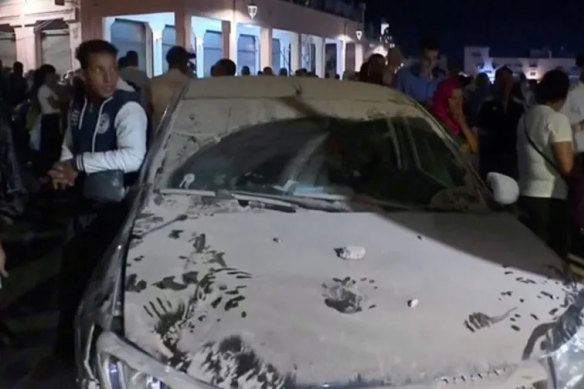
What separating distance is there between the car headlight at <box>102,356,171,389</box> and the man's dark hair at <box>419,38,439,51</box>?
524 centimetres

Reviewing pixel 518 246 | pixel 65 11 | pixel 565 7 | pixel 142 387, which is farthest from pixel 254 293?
pixel 565 7

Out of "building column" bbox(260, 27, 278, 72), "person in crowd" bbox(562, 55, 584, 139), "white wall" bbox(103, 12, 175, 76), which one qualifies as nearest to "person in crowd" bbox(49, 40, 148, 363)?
"person in crowd" bbox(562, 55, 584, 139)

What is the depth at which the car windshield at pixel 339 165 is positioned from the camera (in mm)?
3875

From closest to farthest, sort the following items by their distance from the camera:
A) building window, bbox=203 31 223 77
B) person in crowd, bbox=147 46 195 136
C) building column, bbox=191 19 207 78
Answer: person in crowd, bbox=147 46 195 136 < building column, bbox=191 19 207 78 < building window, bbox=203 31 223 77

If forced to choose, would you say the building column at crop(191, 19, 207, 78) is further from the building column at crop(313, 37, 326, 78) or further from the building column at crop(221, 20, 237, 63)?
the building column at crop(313, 37, 326, 78)

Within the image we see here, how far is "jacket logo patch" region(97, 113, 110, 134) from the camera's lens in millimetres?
4551

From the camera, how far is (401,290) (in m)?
2.88

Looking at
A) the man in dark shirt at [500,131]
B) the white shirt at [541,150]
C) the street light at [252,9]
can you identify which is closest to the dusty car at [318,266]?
the white shirt at [541,150]

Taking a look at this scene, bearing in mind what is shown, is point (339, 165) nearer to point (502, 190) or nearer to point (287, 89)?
point (287, 89)

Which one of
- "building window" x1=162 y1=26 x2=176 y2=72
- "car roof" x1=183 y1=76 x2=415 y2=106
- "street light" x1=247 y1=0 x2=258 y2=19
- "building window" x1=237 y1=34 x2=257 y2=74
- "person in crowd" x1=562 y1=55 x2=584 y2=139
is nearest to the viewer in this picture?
"car roof" x1=183 y1=76 x2=415 y2=106

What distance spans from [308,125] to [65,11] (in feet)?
51.3

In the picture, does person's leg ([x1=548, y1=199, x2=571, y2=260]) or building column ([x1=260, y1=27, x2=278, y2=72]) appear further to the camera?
building column ([x1=260, y1=27, x2=278, y2=72])

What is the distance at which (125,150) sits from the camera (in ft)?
14.6

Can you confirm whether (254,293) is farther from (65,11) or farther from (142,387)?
(65,11)
